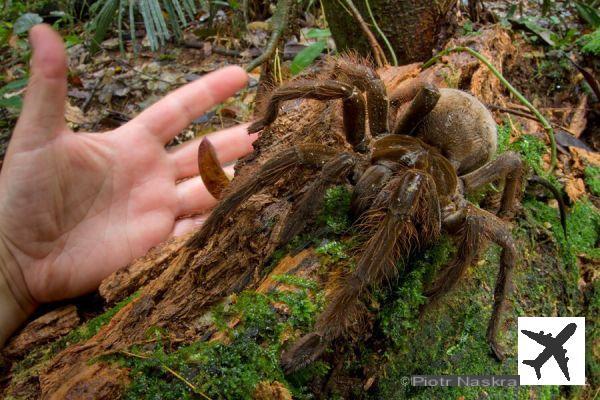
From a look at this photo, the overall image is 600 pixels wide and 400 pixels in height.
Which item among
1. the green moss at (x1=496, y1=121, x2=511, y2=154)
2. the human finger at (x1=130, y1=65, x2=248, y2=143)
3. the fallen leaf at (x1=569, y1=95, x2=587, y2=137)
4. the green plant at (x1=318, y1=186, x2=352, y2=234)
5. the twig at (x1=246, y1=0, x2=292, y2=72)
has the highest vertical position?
the twig at (x1=246, y1=0, x2=292, y2=72)

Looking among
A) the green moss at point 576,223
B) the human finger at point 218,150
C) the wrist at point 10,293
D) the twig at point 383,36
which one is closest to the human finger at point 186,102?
the human finger at point 218,150

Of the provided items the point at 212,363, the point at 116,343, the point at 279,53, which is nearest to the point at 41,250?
the point at 116,343

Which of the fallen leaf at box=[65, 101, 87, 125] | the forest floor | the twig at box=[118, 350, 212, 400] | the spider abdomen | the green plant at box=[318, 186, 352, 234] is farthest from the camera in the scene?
the fallen leaf at box=[65, 101, 87, 125]

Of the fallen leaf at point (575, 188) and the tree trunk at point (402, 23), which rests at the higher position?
the tree trunk at point (402, 23)

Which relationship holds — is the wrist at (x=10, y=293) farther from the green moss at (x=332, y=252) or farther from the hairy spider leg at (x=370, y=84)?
the hairy spider leg at (x=370, y=84)

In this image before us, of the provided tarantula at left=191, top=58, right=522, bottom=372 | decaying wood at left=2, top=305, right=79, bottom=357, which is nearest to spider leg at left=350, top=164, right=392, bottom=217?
tarantula at left=191, top=58, right=522, bottom=372

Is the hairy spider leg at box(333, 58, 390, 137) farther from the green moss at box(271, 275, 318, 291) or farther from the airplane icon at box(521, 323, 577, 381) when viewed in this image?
the airplane icon at box(521, 323, 577, 381)

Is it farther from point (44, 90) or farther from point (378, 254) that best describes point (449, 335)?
point (44, 90)
